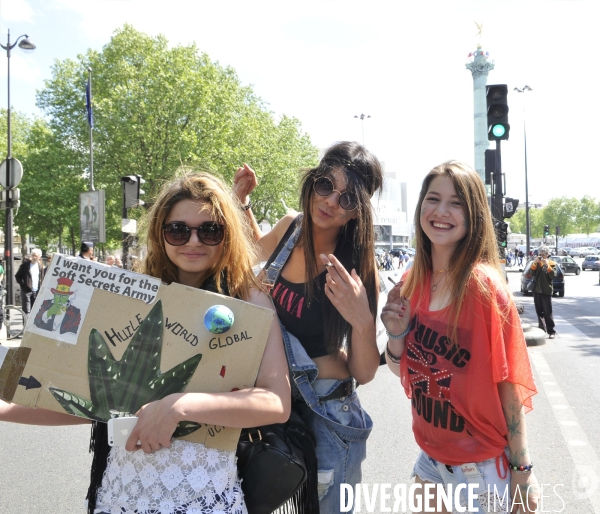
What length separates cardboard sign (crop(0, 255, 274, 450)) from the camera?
1.57m

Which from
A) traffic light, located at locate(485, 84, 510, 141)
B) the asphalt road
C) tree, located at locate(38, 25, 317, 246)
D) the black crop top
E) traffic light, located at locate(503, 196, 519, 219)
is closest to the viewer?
the black crop top

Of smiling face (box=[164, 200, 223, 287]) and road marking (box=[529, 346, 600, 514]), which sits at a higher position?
smiling face (box=[164, 200, 223, 287])

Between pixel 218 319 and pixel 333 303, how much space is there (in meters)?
0.51

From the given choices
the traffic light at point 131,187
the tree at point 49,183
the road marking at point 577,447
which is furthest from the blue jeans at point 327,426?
the tree at point 49,183

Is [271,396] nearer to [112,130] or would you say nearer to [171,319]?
[171,319]

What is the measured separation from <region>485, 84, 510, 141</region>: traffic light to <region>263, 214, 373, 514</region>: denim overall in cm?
797

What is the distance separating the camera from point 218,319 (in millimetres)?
1538

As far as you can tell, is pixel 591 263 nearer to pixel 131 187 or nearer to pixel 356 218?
pixel 131 187

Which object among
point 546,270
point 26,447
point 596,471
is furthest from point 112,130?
point 596,471

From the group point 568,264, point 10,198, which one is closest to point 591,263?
point 568,264

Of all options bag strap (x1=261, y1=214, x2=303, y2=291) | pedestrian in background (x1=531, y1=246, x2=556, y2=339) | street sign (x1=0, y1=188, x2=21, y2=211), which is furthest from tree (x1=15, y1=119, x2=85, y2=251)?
bag strap (x1=261, y1=214, x2=303, y2=291)

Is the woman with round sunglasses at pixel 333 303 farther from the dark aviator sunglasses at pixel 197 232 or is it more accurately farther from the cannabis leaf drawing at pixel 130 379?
the cannabis leaf drawing at pixel 130 379

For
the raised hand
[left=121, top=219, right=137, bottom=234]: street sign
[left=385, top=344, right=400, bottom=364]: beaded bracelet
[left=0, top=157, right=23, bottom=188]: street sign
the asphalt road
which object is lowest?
the asphalt road

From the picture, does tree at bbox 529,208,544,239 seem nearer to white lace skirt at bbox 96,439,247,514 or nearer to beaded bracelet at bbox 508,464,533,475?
beaded bracelet at bbox 508,464,533,475
